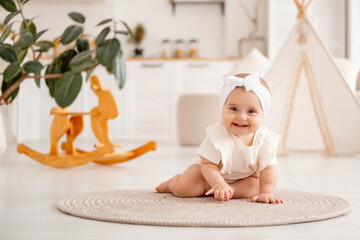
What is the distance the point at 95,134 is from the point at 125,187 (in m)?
0.84

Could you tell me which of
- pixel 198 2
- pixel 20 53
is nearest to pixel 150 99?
pixel 198 2

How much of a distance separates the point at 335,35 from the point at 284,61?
277 cm

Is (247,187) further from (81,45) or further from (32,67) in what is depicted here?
(81,45)

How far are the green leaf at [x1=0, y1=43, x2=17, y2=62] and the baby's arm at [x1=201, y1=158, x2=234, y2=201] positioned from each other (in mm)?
981

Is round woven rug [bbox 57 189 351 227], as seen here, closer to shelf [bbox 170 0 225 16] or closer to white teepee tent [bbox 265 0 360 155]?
white teepee tent [bbox 265 0 360 155]

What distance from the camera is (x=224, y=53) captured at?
254 inches

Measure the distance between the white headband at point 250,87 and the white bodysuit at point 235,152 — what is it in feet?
0.31

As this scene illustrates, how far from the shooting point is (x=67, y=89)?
85.3 inches

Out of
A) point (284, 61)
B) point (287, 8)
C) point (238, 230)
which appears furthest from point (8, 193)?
point (287, 8)

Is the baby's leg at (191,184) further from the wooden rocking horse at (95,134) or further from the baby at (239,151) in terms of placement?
the wooden rocking horse at (95,134)

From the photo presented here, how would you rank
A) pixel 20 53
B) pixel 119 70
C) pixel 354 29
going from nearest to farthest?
pixel 20 53
pixel 119 70
pixel 354 29

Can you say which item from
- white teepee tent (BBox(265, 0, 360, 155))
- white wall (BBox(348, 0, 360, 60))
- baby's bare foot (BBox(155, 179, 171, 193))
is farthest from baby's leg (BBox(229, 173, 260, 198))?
white wall (BBox(348, 0, 360, 60))

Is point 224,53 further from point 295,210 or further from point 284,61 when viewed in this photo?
point 295,210

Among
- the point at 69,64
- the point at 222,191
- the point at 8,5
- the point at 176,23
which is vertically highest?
the point at 176,23
